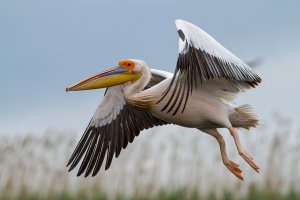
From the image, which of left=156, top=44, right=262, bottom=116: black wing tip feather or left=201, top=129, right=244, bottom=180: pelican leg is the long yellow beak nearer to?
left=156, top=44, right=262, bottom=116: black wing tip feather

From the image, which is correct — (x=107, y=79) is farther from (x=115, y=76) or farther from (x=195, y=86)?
(x=195, y=86)

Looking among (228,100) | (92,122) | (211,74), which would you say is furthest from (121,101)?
(211,74)

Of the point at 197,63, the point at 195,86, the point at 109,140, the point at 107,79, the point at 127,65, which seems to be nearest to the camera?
the point at 197,63

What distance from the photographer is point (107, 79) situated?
532 centimetres

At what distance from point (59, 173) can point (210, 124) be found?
114 inches

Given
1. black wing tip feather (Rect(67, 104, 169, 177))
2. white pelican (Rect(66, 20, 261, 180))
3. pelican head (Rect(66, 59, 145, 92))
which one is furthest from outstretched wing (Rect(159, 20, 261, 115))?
black wing tip feather (Rect(67, 104, 169, 177))

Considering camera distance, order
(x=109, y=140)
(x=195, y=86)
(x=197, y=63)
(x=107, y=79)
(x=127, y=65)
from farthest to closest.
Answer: (x=109, y=140) < (x=107, y=79) < (x=127, y=65) < (x=195, y=86) < (x=197, y=63)

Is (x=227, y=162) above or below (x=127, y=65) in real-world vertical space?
below

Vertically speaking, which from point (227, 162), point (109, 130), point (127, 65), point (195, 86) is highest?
point (127, 65)

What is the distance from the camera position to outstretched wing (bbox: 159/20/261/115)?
4.68m

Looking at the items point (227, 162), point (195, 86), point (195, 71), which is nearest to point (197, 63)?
point (195, 71)

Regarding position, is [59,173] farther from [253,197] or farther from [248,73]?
[248,73]

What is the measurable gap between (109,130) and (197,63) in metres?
1.99

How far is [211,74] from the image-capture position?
477 centimetres
